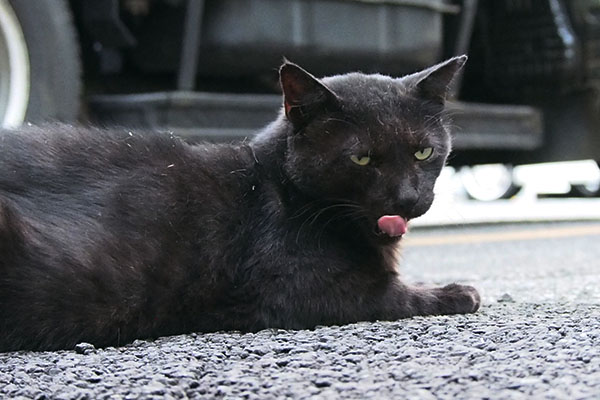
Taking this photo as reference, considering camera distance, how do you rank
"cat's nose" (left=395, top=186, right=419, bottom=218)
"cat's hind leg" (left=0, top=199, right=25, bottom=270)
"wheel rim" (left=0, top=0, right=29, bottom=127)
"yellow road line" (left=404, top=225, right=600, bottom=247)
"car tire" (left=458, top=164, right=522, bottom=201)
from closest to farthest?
"cat's hind leg" (left=0, top=199, right=25, bottom=270) → "cat's nose" (left=395, top=186, right=419, bottom=218) → "wheel rim" (left=0, top=0, right=29, bottom=127) → "yellow road line" (left=404, top=225, right=600, bottom=247) → "car tire" (left=458, top=164, right=522, bottom=201)

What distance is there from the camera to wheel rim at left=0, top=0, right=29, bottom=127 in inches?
142

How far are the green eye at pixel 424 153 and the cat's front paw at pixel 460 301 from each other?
0.40m

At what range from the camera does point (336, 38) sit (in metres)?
4.34

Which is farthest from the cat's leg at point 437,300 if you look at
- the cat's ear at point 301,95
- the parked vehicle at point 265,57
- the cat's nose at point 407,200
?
the parked vehicle at point 265,57

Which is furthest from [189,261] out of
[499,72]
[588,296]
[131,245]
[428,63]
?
[499,72]

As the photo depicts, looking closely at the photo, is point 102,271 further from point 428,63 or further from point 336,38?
point 428,63

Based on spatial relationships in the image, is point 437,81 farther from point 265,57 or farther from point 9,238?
point 265,57

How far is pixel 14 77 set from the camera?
144 inches

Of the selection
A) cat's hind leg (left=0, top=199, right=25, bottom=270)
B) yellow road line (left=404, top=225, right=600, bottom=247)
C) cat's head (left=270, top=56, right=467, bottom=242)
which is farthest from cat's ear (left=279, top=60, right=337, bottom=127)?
yellow road line (left=404, top=225, right=600, bottom=247)

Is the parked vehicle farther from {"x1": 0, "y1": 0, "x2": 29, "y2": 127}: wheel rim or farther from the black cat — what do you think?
the black cat

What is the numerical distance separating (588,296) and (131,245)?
1.54 m

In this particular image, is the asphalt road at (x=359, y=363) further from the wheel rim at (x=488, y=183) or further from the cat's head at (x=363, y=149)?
the wheel rim at (x=488, y=183)

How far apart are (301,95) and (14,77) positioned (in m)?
1.95

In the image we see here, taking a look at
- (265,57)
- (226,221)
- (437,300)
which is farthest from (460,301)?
(265,57)
